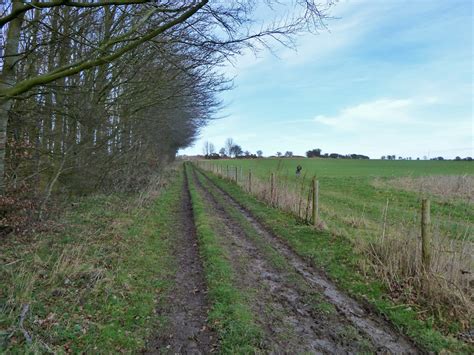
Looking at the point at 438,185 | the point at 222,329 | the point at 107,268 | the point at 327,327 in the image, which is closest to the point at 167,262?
the point at 107,268

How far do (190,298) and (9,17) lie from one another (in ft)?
18.2

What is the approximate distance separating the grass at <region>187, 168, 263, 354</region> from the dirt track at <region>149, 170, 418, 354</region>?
133mm

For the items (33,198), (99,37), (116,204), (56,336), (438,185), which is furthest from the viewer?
(438,185)

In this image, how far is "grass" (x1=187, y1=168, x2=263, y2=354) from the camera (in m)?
3.56

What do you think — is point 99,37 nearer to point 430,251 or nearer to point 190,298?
point 190,298

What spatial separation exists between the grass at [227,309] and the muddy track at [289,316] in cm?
15

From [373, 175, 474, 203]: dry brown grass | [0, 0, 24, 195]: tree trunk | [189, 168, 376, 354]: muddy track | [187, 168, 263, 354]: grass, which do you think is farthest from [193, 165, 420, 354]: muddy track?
[373, 175, 474, 203]: dry brown grass

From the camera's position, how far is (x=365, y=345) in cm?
360

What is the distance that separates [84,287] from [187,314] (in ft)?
5.70

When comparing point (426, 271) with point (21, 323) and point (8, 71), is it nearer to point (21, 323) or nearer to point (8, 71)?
point (21, 323)

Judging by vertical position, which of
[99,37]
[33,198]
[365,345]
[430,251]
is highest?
[99,37]

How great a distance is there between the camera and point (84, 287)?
183 inches

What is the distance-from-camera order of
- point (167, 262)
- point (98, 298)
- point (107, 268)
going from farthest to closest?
point (167, 262)
point (107, 268)
point (98, 298)

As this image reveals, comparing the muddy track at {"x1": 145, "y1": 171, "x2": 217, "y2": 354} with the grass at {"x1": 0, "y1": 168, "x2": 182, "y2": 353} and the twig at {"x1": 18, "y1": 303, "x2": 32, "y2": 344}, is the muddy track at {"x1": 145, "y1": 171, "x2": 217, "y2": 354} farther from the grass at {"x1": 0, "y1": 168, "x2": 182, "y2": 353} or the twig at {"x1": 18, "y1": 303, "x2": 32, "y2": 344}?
the twig at {"x1": 18, "y1": 303, "x2": 32, "y2": 344}
